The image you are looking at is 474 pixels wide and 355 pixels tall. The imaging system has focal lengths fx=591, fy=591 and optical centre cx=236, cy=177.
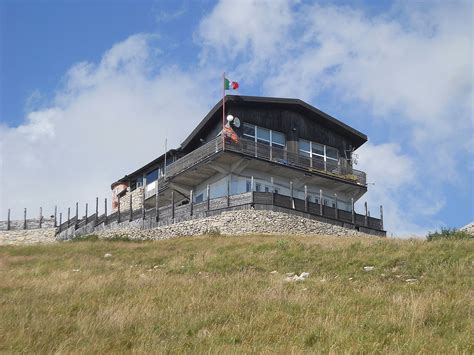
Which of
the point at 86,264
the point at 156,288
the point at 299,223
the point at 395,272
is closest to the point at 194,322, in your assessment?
the point at 156,288

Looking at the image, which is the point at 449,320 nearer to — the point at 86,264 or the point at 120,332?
the point at 120,332

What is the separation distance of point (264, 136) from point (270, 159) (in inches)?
104

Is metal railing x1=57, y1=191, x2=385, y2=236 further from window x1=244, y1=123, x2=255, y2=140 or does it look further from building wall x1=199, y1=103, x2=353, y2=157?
window x1=244, y1=123, x2=255, y2=140

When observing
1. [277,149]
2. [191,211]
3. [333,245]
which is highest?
[277,149]

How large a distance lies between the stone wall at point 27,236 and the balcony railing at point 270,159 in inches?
689

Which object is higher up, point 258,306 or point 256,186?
point 256,186

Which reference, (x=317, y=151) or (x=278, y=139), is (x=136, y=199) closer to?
(x=278, y=139)

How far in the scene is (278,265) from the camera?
1906 centimetres

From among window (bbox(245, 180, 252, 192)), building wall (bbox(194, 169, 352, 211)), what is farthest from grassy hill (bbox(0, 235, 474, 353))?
building wall (bbox(194, 169, 352, 211))

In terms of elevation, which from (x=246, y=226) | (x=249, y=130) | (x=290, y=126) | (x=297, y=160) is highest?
(x=290, y=126)

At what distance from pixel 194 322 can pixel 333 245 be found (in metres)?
13.3

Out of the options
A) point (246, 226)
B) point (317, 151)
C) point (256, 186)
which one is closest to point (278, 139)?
point (317, 151)

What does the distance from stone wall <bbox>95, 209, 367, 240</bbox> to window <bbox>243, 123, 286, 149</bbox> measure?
23.2 ft

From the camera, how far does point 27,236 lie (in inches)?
2143
